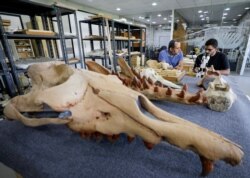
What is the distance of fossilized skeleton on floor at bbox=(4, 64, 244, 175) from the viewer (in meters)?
0.34

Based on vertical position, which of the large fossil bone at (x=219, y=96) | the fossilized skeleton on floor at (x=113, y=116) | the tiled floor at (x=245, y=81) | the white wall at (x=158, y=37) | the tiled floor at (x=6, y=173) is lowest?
the tiled floor at (x=245, y=81)

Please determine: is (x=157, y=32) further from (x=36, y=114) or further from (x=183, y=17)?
(x=36, y=114)

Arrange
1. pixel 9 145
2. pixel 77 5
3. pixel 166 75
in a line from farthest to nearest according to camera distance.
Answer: pixel 77 5, pixel 166 75, pixel 9 145

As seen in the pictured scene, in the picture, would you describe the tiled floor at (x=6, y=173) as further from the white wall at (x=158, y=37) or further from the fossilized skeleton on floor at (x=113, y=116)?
the white wall at (x=158, y=37)

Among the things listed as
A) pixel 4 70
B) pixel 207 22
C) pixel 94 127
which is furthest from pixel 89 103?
pixel 207 22

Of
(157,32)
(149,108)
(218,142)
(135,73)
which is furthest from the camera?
(157,32)

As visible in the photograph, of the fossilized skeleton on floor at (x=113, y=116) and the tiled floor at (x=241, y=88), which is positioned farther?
the tiled floor at (x=241, y=88)

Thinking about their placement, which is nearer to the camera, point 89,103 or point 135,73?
point 89,103

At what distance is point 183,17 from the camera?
5234 millimetres

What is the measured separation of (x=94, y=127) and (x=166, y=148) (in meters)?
0.30

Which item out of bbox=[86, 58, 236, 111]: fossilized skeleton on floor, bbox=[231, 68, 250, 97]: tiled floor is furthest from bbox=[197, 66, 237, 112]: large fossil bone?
bbox=[231, 68, 250, 97]: tiled floor

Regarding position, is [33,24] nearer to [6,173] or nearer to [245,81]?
[6,173]

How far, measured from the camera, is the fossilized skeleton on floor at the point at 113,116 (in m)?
0.34

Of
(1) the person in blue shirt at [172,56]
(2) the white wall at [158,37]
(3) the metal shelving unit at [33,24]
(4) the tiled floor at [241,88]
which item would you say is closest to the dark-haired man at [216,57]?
(1) the person in blue shirt at [172,56]
